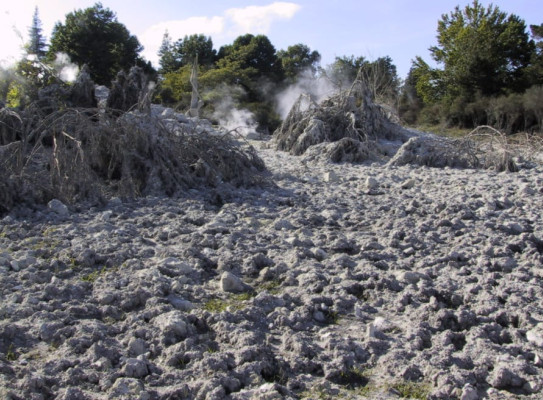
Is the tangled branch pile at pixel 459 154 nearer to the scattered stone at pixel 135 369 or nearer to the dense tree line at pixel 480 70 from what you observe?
the scattered stone at pixel 135 369

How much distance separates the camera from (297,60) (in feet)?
92.8

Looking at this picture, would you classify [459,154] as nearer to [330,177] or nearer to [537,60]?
[330,177]

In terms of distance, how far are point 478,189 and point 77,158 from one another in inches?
157

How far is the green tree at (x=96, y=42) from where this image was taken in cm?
2386

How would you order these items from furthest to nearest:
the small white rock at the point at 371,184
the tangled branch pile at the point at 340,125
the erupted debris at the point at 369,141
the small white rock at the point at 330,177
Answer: the tangled branch pile at the point at 340,125, the erupted debris at the point at 369,141, the small white rock at the point at 330,177, the small white rock at the point at 371,184

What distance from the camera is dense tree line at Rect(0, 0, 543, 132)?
20766mm

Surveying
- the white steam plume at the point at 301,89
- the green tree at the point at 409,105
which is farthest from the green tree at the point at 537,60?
the white steam plume at the point at 301,89

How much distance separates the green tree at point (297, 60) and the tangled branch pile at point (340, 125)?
14.9 metres

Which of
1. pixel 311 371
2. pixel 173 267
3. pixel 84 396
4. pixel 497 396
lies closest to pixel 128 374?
pixel 84 396

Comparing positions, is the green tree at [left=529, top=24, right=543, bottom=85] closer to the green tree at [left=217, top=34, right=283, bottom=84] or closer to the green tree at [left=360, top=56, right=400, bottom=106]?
the green tree at [left=360, top=56, right=400, bottom=106]

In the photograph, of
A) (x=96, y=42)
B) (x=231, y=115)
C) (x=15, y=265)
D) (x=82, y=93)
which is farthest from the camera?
(x=96, y=42)

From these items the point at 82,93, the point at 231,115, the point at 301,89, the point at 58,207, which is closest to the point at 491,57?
the point at 301,89

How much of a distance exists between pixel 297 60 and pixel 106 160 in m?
23.3

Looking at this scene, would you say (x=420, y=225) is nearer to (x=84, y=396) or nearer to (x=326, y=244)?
(x=326, y=244)
